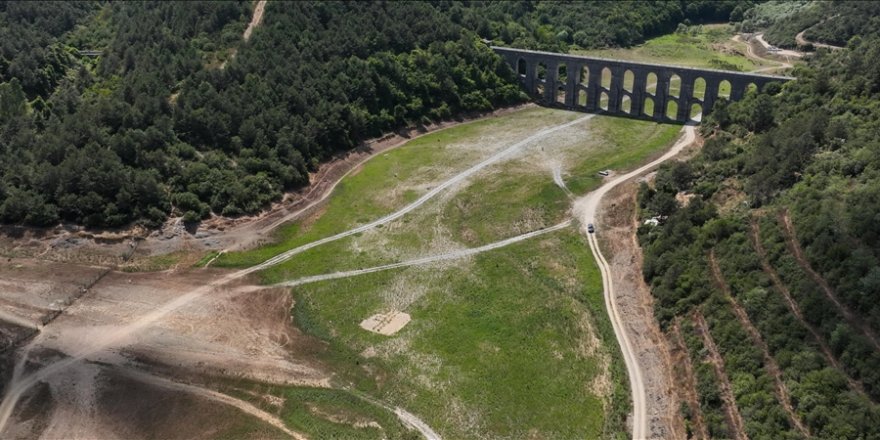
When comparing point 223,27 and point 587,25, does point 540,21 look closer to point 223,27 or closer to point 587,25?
point 587,25

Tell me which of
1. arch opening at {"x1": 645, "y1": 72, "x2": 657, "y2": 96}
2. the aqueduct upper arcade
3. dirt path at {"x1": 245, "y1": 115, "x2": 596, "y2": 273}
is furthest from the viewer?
arch opening at {"x1": 645, "y1": 72, "x2": 657, "y2": 96}

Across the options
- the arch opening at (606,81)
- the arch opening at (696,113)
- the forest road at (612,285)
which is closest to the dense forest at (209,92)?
the arch opening at (606,81)

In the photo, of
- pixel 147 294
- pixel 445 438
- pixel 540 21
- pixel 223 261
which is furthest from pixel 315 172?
pixel 540 21

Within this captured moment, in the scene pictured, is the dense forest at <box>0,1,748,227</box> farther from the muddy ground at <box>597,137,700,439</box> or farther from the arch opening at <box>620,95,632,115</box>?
the muddy ground at <box>597,137,700,439</box>

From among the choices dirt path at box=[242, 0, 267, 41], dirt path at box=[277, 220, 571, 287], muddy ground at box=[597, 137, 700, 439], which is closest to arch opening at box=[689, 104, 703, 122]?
muddy ground at box=[597, 137, 700, 439]

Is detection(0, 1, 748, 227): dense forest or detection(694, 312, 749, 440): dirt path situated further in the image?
detection(0, 1, 748, 227): dense forest

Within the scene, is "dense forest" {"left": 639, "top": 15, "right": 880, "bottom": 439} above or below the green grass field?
above

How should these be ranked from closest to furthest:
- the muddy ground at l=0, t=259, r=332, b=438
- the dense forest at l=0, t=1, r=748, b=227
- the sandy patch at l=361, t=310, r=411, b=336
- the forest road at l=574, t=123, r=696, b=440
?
1. the forest road at l=574, t=123, r=696, b=440
2. the muddy ground at l=0, t=259, r=332, b=438
3. the sandy patch at l=361, t=310, r=411, b=336
4. the dense forest at l=0, t=1, r=748, b=227

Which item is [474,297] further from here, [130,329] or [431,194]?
[130,329]
